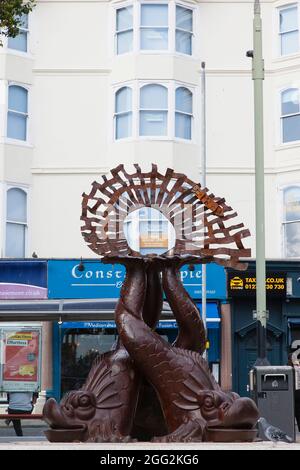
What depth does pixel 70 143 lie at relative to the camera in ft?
92.0

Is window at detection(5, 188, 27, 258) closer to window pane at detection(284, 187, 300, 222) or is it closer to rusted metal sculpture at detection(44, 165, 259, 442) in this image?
window pane at detection(284, 187, 300, 222)

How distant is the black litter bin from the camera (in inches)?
624

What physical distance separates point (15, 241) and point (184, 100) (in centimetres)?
666

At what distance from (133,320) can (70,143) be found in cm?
1808

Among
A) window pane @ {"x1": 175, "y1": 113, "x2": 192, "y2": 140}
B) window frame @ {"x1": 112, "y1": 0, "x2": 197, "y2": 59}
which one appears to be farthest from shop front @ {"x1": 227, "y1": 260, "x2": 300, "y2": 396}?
window frame @ {"x1": 112, "y1": 0, "x2": 197, "y2": 59}

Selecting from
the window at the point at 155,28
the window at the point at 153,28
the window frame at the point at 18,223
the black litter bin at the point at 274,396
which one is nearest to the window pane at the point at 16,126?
the window frame at the point at 18,223

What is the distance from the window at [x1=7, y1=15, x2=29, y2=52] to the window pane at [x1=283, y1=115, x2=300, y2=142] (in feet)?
27.3

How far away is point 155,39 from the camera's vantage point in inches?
1101

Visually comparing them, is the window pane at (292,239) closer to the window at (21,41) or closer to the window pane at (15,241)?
the window pane at (15,241)

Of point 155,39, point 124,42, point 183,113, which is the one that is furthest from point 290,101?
point 124,42

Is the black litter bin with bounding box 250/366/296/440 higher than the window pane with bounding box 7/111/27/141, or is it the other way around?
the window pane with bounding box 7/111/27/141

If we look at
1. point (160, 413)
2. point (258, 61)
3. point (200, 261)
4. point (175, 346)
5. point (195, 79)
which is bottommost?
point (160, 413)
